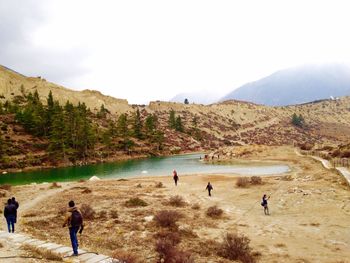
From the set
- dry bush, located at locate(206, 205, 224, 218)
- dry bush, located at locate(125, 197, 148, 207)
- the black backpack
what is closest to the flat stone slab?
the black backpack

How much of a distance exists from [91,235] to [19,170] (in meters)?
72.5

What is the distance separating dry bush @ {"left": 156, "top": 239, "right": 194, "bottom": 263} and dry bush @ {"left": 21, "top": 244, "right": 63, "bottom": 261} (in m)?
4.96

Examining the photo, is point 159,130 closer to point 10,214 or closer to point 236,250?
point 10,214

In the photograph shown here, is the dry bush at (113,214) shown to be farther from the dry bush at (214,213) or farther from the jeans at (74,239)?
the jeans at (74,239)

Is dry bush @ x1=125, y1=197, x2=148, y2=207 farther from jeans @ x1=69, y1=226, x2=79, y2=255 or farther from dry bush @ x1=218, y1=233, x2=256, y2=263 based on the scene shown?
jeans @ x1=69, y1=226, x2=79, y2=255

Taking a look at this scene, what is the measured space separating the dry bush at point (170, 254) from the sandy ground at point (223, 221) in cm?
57

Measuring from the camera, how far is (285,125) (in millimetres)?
179750

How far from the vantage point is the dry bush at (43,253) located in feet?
47.2

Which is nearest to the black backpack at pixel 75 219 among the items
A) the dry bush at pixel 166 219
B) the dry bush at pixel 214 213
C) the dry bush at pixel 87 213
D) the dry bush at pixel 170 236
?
the dry bush at pixel 170 236

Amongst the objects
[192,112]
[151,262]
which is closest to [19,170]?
[151,262]

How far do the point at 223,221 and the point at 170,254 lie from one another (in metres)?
10.4

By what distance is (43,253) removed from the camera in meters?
14.8

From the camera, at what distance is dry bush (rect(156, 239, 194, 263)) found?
1619 centimetres

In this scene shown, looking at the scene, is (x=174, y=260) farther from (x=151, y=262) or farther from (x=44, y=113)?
(x=44, y=113)
